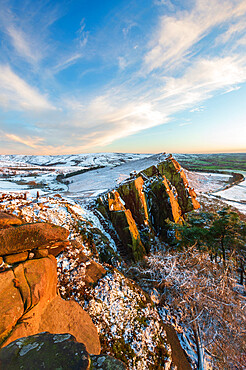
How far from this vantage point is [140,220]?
55.2 ft

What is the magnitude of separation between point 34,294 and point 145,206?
46.9 ft

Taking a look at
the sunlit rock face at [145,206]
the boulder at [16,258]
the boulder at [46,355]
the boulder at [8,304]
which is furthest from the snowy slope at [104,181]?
the boulder at [46,355]

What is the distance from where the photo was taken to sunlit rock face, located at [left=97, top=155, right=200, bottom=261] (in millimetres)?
14008

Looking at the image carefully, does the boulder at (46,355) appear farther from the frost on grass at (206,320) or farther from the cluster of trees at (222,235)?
the cluster of trees at (222,235)

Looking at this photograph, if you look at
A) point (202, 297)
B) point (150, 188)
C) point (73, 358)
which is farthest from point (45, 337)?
point (150, 188)

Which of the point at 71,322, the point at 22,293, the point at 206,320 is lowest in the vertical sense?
the point at 206,320

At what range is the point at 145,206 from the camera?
17.8m

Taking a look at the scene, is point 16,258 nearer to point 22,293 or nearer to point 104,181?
point 22,293

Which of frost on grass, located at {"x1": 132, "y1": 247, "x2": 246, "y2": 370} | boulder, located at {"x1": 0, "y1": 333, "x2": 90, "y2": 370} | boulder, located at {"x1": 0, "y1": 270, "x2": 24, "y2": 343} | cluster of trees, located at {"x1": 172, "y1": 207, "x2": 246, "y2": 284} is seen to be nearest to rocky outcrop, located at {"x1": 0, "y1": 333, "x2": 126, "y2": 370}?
boulder, located at {"x1": 0, "y1": 333, "x2": 90, "y2": 370}

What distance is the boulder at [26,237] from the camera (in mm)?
5027

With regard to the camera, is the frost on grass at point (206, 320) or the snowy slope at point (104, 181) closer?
the frost on grass at point (206, 320)

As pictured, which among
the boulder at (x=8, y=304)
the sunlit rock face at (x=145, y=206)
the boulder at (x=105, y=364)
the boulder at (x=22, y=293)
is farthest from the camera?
the sunlit rock face at (x=145, y=206)

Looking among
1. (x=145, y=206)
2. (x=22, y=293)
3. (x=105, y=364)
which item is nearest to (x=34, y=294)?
(x=22, y=293)

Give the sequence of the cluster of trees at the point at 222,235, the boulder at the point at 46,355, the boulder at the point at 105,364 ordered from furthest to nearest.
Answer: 1. the cluster of trees at the point at 222,235
2. the boulder at the point at 105,364
3. the boulder at the point at 46,355
